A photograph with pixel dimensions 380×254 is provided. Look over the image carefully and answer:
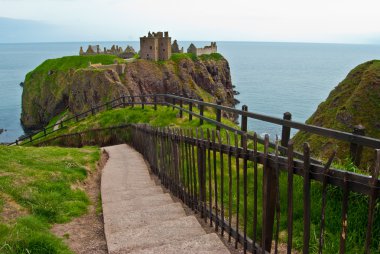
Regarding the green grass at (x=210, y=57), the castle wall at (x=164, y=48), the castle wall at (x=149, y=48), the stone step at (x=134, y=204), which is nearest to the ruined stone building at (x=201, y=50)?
the green grass at (x=210, y=57)

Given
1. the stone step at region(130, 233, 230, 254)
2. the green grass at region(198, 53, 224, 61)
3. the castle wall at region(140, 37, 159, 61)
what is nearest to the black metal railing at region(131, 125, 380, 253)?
the stone step at region(130, 233, 230, 254)

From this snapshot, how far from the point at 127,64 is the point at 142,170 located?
221ft

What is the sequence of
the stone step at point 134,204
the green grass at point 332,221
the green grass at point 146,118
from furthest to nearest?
the green grass at point 146,118 → the stone step at point 134,204 → the green grass at point 332,221

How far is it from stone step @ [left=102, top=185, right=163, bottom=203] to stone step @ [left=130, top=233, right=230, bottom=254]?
3432mm

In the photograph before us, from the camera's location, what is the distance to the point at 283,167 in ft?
12.1

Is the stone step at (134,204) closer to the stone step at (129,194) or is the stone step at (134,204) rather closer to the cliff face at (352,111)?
the stone step at (129,194)

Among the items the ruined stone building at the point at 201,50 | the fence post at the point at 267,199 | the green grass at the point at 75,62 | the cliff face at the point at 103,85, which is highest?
the ruined stone building at the point at 201,50

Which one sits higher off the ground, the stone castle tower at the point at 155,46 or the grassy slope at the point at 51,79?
the stone castle tower at the point at 155,46

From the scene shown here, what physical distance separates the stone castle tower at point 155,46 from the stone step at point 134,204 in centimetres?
7794

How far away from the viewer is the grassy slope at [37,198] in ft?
17.6

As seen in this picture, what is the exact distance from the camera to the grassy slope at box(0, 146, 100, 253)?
5.36 meters

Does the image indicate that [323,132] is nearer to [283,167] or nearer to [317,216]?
[283,167]

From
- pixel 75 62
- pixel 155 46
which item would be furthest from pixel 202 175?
pixel 75 62

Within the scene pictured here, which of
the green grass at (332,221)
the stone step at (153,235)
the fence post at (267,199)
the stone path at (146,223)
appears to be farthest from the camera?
the stone step at (153,235)
